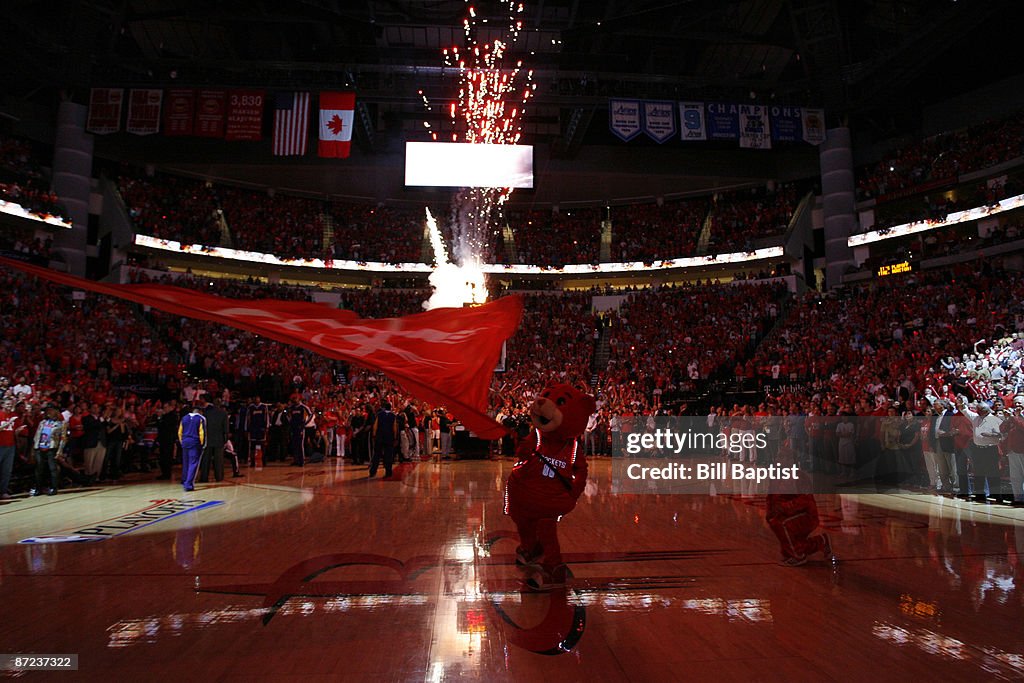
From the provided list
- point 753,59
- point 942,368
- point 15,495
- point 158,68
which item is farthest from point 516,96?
point 15,495

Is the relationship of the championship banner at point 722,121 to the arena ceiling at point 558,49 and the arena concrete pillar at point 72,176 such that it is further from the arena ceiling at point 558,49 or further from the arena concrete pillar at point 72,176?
the arena concrete pillar at point 72,176

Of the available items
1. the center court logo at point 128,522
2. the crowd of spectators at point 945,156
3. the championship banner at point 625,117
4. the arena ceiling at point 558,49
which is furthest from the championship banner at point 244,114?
the crowd of spectators at point 945,156

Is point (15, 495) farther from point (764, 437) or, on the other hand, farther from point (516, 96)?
point (516, 96)

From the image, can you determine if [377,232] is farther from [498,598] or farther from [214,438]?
[498,598]

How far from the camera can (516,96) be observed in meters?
27.8

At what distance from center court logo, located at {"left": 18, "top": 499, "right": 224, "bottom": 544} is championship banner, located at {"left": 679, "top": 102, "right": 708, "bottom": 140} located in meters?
21.6

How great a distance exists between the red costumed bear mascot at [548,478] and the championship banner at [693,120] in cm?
2179

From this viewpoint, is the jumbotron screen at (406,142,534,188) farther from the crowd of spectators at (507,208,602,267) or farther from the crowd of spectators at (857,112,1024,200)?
the crowd of spectators at (857,112,1024,200)

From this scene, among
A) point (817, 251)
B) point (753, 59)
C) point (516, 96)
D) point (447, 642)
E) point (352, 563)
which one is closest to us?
point (447, 642)

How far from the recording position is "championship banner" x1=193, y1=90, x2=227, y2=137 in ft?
80.6

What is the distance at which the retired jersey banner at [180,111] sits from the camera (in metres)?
24.5

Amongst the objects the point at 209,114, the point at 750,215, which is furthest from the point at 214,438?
the point at 750,215

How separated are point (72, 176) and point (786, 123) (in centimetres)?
3050

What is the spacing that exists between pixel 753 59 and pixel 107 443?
30.5m
